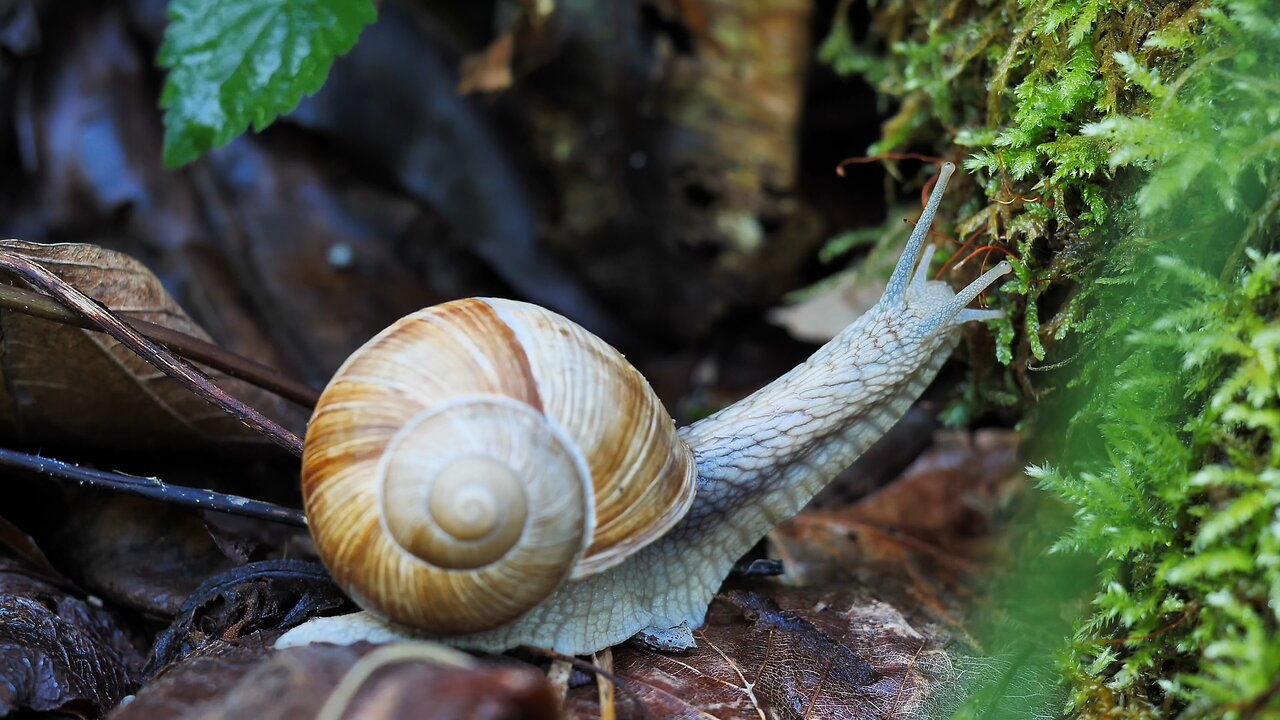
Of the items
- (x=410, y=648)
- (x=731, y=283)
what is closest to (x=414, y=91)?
(x=731, y=283)

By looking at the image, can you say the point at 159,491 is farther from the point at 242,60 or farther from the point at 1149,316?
the point at 1149,316

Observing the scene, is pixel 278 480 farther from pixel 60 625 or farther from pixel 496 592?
pixel 496 592

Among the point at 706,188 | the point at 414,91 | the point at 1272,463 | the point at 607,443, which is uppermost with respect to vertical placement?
the point at 414,91

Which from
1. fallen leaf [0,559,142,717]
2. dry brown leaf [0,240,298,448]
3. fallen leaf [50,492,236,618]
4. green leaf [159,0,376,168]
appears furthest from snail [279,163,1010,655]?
green leaf [159,0,376,168]

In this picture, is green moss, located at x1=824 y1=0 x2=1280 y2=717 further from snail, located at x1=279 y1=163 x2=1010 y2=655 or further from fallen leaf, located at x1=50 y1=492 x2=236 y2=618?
fallen leaf, located at x1=50 y1=492 x2=236 y2=618

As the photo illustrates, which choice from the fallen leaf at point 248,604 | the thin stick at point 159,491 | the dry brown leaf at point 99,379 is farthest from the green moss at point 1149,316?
the dry brown leaf at point 99,379

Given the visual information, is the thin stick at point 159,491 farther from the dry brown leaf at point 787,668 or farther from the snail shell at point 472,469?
the dry brown leaf at point 787,668
